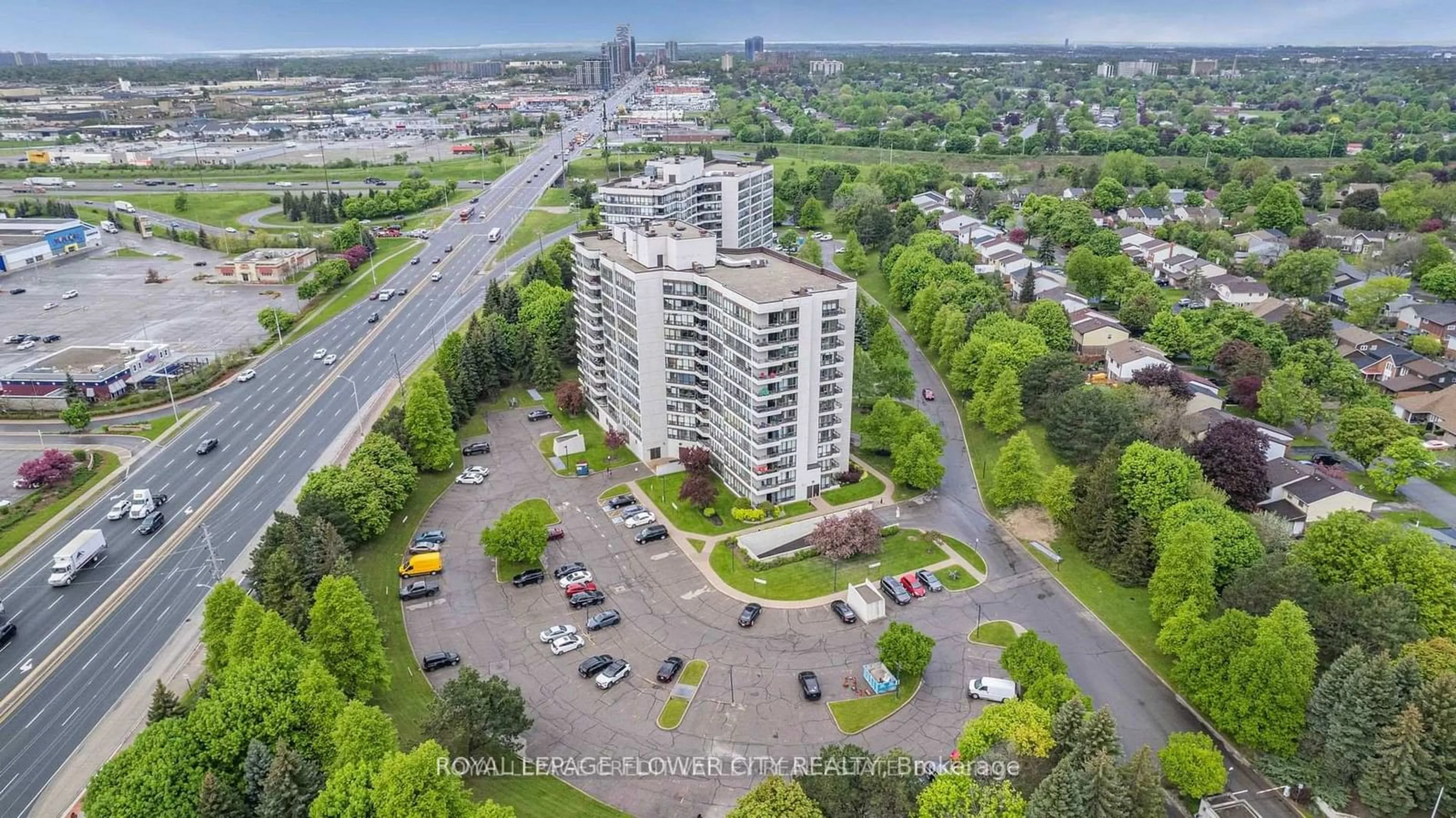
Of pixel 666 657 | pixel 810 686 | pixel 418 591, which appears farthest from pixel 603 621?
pixel 810 686

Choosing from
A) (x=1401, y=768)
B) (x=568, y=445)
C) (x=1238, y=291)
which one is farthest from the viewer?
(x=1238, y=291)

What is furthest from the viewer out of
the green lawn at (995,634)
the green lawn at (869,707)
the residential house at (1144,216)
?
the residential house at (1144,216)

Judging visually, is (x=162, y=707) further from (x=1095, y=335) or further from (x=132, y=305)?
(x=132, y=305)

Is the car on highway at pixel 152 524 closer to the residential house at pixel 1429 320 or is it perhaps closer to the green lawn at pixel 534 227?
the green lawn at pixel 534 227

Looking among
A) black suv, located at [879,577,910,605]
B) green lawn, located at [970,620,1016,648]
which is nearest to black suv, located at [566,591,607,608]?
black suv, located at [879,577,910,605]

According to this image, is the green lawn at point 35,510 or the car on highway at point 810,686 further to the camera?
the green lawn at point 35,510

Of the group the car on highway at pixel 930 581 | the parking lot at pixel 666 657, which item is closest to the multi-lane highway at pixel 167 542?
the parking lot at pixel 666 657
